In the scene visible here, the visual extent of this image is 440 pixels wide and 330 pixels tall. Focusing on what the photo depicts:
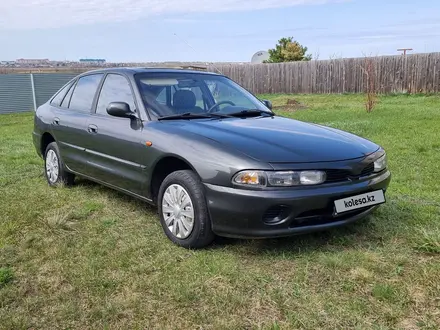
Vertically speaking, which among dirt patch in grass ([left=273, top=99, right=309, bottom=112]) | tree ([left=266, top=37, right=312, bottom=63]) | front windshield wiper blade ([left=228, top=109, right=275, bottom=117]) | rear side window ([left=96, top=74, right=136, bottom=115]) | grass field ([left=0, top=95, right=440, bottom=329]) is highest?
tree ([left=266, top=37, right=312, bottom=63])

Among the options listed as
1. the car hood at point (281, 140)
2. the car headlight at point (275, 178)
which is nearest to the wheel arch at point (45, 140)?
the car hood at point (281, 140)

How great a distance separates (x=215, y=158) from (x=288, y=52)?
101 feet

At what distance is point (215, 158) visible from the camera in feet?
11.0

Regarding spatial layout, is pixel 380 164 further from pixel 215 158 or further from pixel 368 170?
pixel 215 158

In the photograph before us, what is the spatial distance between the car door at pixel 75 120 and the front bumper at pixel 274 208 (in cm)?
224

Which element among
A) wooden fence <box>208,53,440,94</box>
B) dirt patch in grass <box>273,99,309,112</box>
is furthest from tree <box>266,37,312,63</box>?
dirt patch in grass <box>273,99,309,112</box>

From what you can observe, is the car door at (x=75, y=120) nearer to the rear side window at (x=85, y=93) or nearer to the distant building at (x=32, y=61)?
the rear side window at (x=85, y=93)

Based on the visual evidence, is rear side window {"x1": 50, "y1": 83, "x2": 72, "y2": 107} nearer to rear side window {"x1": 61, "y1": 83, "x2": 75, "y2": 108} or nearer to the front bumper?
rear side window {"x1": 61, "y1": 83, "x2": 75, "y2": 108}

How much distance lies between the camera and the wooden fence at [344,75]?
1775 cm

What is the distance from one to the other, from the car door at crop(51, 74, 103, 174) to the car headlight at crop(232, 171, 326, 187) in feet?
7.78

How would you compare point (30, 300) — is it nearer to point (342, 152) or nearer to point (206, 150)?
point (206, 150)

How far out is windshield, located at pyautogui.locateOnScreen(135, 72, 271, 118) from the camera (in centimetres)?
429

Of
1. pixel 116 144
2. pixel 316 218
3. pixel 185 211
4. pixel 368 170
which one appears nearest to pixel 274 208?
pixel 316 218

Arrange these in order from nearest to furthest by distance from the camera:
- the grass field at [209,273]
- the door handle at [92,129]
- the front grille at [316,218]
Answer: the grass field at [209,273]
the front grille at [316,218]
the door handle at [92,129]
